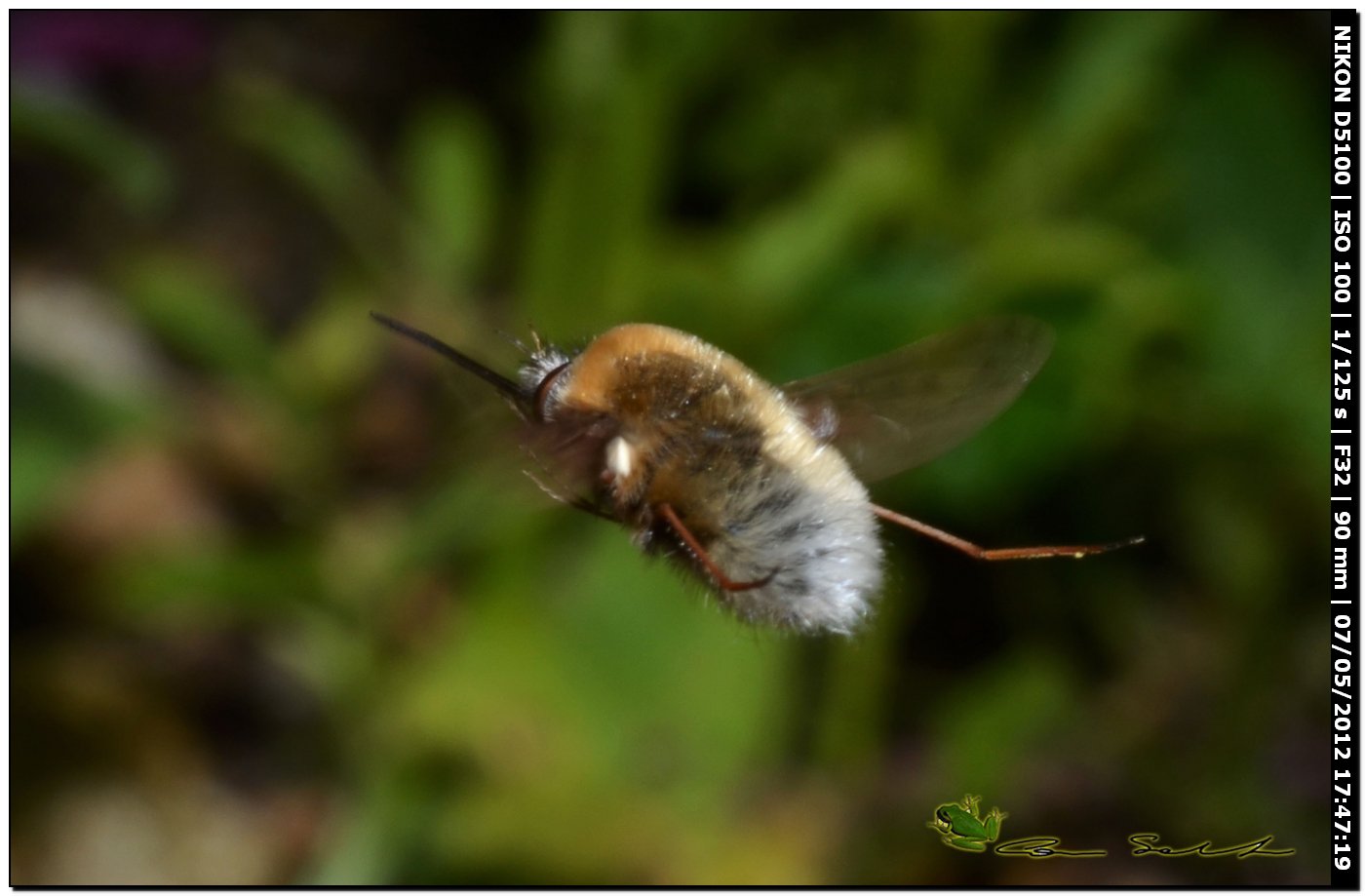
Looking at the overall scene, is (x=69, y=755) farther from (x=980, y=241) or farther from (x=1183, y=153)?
(x=1183, y=153)

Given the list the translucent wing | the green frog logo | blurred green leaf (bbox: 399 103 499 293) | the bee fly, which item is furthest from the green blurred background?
the bee fly

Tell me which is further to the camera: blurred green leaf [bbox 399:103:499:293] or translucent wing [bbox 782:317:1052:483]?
blurred green leaf [bbox 399:103:499:293]

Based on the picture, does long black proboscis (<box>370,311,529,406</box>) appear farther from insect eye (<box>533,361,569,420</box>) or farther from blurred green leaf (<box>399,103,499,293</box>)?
blurred green leaf (<box>399,103,499,293</box>)

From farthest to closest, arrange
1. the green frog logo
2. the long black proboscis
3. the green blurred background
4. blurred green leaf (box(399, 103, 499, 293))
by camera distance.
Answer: blurred green leaf (box(399, 103, 499, 293))
the green blurred background
the green frog logo
the long black proboscis

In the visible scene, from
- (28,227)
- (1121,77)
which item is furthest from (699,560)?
(28,227)

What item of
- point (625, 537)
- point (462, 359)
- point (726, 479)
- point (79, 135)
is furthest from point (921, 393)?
point (79, 135)

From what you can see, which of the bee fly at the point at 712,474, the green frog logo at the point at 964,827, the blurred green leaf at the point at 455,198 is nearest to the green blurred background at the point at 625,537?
the blurred green leaf at the point at 455,198

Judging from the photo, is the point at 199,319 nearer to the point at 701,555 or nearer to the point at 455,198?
the point at 455,198
